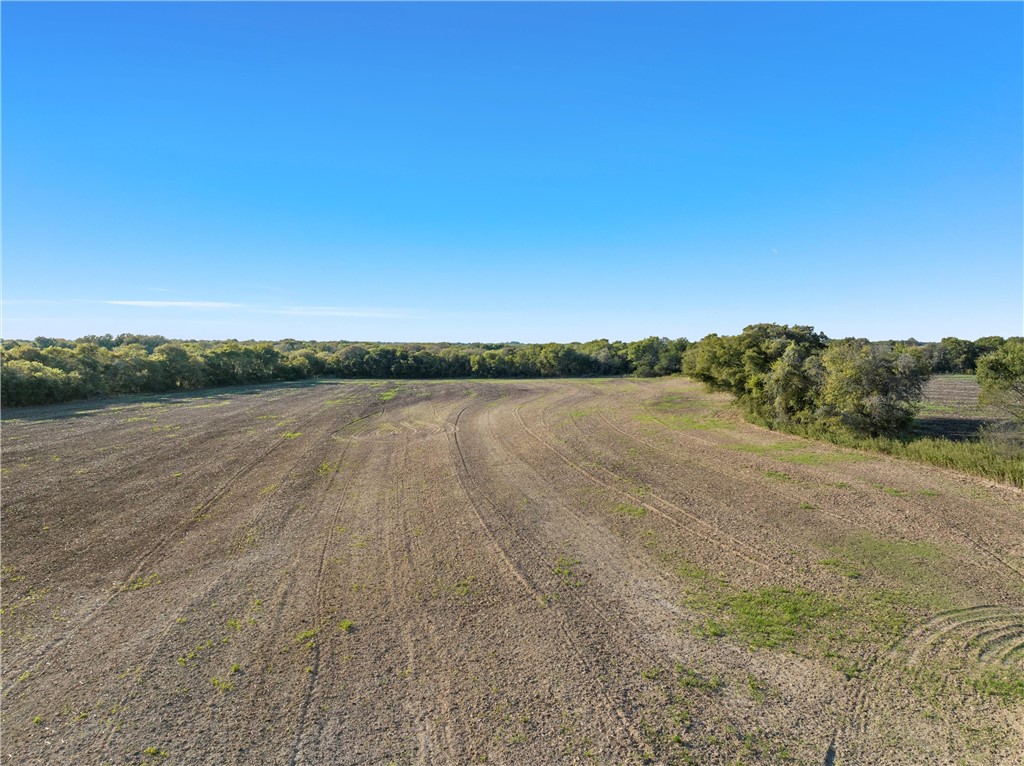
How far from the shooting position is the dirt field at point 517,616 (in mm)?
5312

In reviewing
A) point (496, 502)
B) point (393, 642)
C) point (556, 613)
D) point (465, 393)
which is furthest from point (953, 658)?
point (465, 393)

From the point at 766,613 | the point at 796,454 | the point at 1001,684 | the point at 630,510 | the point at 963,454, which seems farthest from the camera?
the point at 796,454

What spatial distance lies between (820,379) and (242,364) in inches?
2281

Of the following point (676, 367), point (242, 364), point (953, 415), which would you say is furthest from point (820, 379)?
point (242, 364)

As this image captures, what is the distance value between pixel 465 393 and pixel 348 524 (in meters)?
31.4

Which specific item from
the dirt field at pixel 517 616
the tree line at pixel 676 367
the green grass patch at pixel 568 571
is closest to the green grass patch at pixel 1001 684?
the dirt field at pixel 517 616

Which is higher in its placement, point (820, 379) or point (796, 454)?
point (820, 379)

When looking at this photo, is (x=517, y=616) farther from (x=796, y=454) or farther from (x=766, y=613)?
(x=796, y=454)

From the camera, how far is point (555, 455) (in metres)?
18.8

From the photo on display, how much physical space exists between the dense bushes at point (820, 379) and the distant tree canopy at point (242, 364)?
115ft

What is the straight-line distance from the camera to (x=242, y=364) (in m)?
55.3

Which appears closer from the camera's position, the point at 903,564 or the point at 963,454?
the point at 903,564

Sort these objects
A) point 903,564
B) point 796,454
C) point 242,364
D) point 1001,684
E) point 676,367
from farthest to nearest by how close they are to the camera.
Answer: point 676,367 < point 242,364 < point 796,454 < point 903,564 < point 1001,684

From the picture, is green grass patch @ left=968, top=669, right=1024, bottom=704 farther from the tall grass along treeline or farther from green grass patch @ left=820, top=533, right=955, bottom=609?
the tall grass along treeline
